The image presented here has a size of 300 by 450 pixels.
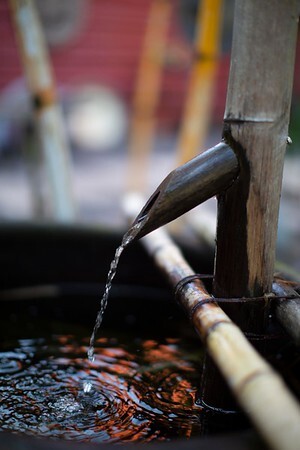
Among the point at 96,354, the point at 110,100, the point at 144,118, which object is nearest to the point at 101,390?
the point at 96,354

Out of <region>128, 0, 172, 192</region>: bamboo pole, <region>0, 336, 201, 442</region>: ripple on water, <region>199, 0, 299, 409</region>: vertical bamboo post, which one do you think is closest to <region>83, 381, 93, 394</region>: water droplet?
<region>0, 336, 201, 442</region>: ripple on water

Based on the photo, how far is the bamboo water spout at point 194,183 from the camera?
1662mm

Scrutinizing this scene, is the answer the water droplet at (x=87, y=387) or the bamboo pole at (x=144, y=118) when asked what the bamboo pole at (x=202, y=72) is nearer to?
the water droplet at (x=87, y=387)

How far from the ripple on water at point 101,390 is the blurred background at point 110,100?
273 cm

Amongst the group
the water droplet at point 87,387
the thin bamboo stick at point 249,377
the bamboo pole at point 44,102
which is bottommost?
the water droplet at point 87,387

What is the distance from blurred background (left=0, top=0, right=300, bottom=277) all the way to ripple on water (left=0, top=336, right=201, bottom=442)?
2727mm

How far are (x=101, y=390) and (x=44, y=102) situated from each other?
1892 millimetres

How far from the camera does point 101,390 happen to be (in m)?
2.20

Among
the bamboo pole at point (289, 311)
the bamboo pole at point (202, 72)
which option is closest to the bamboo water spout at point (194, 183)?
the bamboo pole at point (289, 311)

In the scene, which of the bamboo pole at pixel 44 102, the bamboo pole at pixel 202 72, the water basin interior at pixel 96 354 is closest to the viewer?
the water basin interior at pixel 96 354

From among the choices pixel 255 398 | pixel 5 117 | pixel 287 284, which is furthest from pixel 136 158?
pixel 255 398

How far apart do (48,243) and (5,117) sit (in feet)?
15.7

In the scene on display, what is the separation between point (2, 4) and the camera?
8.84 m

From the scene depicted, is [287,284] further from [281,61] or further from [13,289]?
[13,289]
